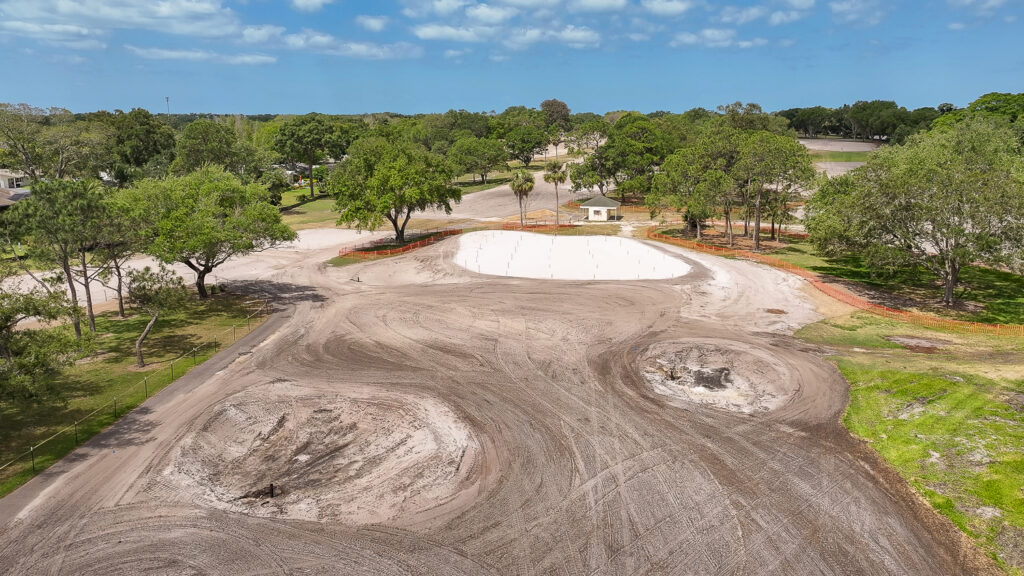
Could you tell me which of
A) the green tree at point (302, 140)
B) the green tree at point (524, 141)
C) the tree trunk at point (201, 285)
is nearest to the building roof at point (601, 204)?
the tree trunk at point (201, 285)

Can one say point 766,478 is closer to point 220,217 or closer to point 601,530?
point 601,530

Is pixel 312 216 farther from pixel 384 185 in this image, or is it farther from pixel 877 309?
pixel 877 309

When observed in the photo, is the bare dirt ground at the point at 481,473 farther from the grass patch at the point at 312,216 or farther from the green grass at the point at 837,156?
the green grass at the point at 837,156

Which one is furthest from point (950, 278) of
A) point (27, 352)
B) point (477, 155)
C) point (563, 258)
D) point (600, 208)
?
→ point (477, 155)

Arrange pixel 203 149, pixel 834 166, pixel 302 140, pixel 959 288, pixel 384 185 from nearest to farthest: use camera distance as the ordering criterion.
Answer: pixel 959 288 → pixel 384 185 → pixel 203 149 → pixel 302 140 → pixel 834 166

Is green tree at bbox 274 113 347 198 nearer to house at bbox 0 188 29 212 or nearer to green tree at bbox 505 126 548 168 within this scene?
house at bbox 0 188 29 212

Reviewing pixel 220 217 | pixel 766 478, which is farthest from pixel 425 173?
pixel 766 478
